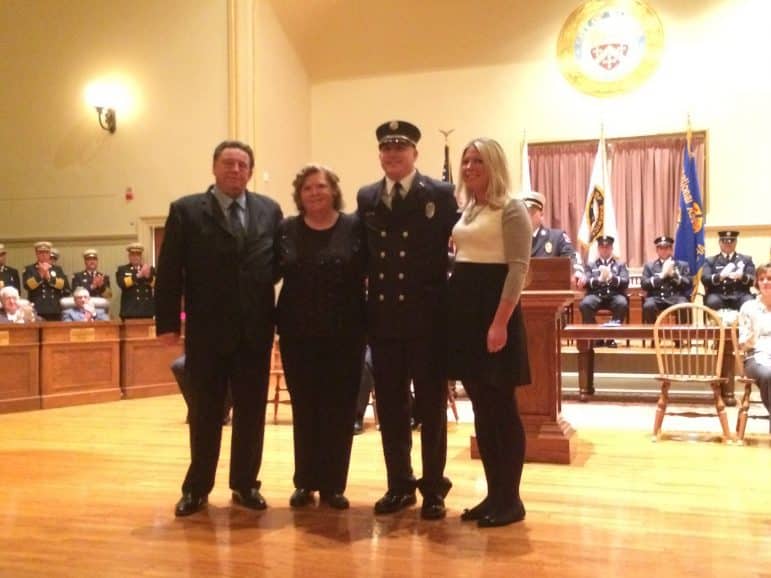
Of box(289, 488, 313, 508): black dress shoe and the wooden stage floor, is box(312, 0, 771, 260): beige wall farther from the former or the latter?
box(289, 488, 313, 508): black dress shoe

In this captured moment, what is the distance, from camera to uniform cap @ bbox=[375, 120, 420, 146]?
9.70 ft

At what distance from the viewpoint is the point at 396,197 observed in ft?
9.75

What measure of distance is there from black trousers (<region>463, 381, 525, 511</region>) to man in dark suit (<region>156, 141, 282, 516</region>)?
882mm

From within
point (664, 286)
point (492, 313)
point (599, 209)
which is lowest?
point (492, 313)

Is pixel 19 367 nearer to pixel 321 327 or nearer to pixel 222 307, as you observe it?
pixel 222 307

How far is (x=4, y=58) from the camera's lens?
1134 cm

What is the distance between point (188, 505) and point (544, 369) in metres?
1.92

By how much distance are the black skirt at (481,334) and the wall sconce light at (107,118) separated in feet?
30.3

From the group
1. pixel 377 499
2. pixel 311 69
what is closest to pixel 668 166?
pixel 311 69

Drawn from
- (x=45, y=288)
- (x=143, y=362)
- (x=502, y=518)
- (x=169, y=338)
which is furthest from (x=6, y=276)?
(x=502, y=518)

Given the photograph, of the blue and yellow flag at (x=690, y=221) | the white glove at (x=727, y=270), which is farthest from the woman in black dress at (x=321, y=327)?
the blue and yellow flag at (x=690, y=221)

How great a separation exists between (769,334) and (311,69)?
333 inches

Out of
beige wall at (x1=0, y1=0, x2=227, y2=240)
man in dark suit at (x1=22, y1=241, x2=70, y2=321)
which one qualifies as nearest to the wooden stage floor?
man in dark suit at (x1=22, y1=241, x2=70, y2=321)

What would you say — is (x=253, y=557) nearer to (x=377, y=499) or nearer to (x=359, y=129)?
(x=377, y=499)
